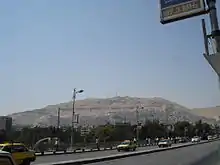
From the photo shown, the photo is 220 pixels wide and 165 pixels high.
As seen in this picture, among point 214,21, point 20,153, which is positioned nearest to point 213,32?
point 214,21

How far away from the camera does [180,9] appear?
10430mm

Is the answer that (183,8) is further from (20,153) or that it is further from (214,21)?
(20,153)

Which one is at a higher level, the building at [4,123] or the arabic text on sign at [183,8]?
the arabic text on sign at [183,8]

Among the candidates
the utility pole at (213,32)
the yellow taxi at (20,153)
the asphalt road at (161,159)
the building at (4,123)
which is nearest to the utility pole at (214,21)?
the utility pole at (213,32)

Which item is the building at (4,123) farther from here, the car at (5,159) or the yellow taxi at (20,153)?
the car at (5,159)

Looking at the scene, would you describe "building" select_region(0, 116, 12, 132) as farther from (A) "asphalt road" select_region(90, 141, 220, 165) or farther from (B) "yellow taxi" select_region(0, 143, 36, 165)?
(A) "asphalt road" select_region(90, 141, 220, 165)

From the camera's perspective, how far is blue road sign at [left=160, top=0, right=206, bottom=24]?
10320 millimetres

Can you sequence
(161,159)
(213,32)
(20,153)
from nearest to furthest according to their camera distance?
(213,32) → (20,153) → (161,159)

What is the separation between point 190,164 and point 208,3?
15.3m

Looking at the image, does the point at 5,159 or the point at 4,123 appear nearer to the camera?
the point at 5,159

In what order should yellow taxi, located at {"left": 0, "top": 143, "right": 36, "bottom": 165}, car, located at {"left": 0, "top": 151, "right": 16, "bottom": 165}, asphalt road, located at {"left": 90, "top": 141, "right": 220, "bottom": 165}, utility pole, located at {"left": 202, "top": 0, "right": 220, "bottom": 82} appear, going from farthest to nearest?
asphalt road, located at {"left": 90, "top": 141, "right": 220, "bottom": 165} < yellow taxi, located at {"left": 0, "top": 143, "right": 36, "bottom": 165} < utility pole, located at {"left": 202, "top": 0, "right": 220, "bottom": 82} < car, located at {"left": 0, "top": 151, "right": 16, "bottom": 165}

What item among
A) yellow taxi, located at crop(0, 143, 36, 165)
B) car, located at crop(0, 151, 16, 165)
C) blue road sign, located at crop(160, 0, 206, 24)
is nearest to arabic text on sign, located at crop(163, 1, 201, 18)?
blue road sign, located at crop(160, 0, 206, 24)

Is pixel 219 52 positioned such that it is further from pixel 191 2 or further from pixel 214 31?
pixel 191 2

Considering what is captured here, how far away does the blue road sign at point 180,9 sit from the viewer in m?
10.3
